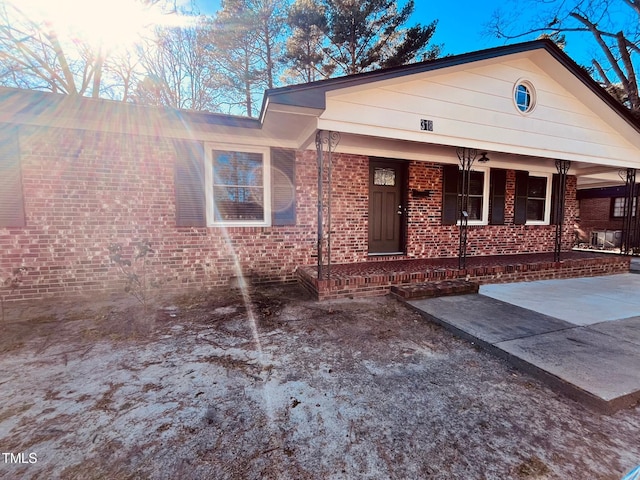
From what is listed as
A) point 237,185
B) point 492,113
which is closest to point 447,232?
point 492,113

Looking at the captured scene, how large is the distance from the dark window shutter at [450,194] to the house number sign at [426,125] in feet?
7.04

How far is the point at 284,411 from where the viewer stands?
6.26 feet

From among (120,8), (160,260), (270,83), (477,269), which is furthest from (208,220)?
(270,83)

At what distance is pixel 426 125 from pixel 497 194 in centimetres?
365

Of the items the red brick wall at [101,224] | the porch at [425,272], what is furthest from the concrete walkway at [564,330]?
the red brick wall at [101,224]

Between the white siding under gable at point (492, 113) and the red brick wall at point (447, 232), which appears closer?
the white siding under gable at point (492, 113)

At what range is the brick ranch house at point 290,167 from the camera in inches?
162

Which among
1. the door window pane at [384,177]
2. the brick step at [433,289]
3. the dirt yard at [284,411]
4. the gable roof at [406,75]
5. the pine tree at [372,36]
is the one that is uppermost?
the pine tree at [372,36]

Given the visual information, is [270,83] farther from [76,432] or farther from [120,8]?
[76,432]

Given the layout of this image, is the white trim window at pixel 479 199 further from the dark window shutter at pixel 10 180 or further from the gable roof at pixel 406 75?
the dark window shutter at pixel 10 180

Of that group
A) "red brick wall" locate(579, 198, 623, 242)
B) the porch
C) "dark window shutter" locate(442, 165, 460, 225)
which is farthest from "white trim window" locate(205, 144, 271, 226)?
"red brick wall" locate(579, 198, 623, 242)

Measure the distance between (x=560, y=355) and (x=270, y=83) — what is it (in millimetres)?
12855

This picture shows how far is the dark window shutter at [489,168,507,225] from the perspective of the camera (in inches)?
276

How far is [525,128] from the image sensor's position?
5379 millimetres
